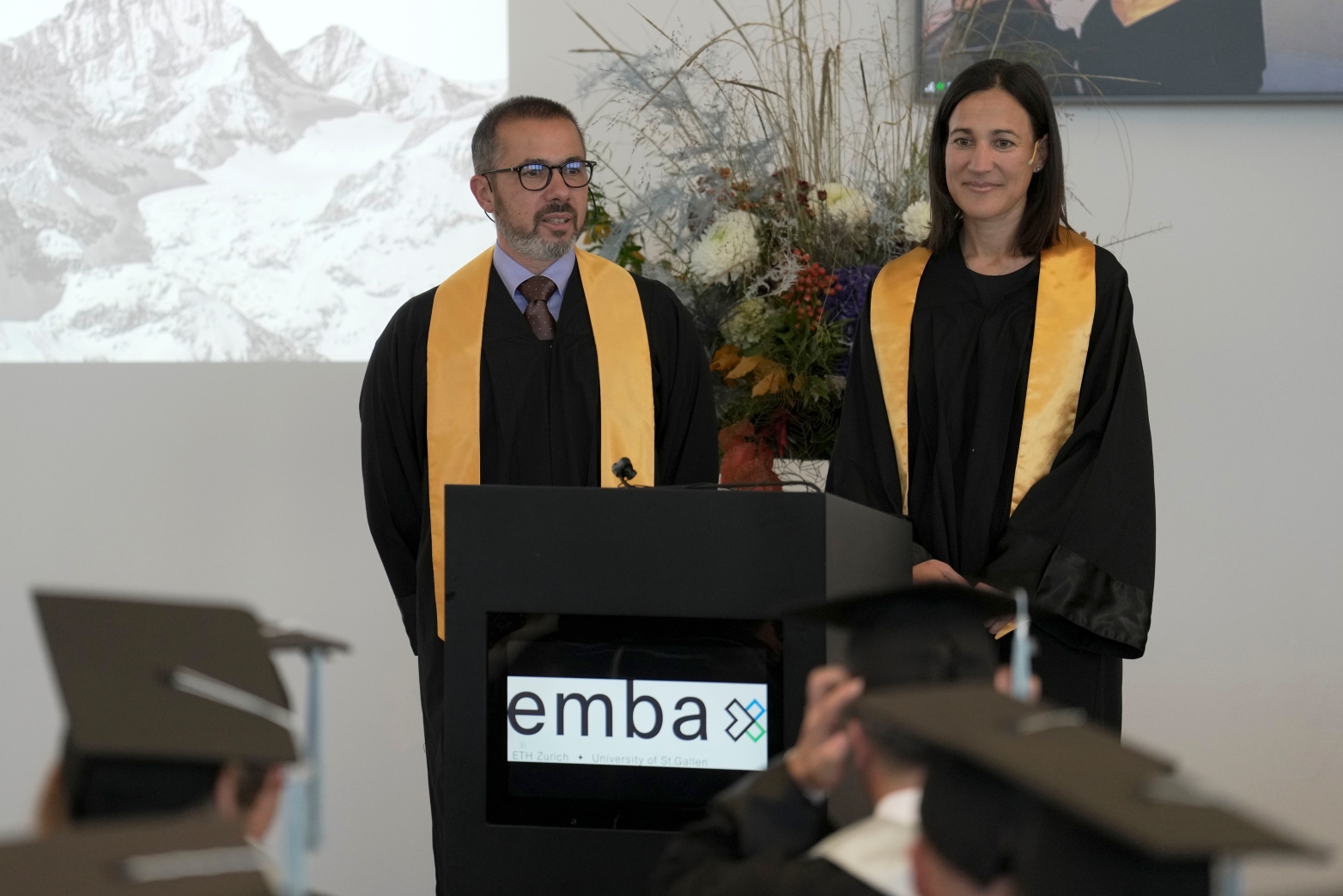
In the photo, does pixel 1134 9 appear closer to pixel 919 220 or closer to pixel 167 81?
pixel 919 220

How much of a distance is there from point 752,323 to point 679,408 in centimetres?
27

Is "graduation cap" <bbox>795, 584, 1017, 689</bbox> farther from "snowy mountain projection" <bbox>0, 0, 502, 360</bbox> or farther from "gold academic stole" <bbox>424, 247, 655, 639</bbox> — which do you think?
"snowy mountain projection" <bbox>0, 0, 502, 360</bbox>

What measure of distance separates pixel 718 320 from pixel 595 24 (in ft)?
4.45

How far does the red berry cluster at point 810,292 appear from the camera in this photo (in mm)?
3252

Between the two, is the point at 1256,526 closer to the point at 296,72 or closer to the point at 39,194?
the point at 296,72

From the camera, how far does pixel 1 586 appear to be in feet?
14.1

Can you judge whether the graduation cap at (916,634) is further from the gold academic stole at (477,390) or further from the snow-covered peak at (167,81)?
the snow-covered peak at (167,81)

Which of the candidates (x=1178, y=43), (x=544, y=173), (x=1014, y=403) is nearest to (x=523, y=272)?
(x=544, y=173)

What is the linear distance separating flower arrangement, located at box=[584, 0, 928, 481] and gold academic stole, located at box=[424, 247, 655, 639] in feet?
0.93

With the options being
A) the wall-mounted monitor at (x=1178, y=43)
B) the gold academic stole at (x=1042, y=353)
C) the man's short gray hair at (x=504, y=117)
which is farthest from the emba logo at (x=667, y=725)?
the wall-mounted monitor at (x=1178, y=43)

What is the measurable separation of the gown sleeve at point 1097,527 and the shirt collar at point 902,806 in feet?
4.75

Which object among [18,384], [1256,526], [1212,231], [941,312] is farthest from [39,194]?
[1256,526]

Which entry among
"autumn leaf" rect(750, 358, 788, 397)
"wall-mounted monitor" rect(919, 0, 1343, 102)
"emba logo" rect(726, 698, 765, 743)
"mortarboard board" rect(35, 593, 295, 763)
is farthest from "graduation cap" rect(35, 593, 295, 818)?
"wall-mounted monitor" rect(919, 0, 1343, 102)

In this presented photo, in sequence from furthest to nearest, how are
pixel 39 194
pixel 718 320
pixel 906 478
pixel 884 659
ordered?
pixel 39 194
pixel 718 320
pixel 906 478
pixel 884 659
